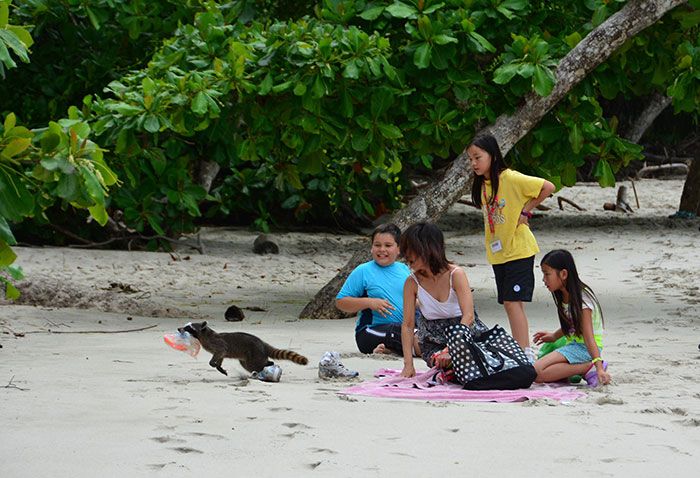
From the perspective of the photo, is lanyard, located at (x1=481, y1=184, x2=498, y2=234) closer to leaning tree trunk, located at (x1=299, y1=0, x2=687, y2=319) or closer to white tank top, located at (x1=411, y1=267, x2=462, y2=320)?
white tank top, located at (x1=411, y1=267, x2=462, y2=320)

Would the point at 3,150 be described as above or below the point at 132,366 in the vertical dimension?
above

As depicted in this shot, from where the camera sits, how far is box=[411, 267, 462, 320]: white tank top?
6117 mm

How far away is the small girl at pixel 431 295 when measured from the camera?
19.4ft

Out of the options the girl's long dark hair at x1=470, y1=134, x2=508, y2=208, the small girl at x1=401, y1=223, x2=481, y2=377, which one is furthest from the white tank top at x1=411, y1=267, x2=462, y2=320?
the girl's long dark hair at x1=470, y1=134, x2=508, y2=208

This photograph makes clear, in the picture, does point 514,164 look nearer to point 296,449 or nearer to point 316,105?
point 316,105

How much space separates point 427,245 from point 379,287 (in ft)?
3.65

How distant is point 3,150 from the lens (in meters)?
4.04

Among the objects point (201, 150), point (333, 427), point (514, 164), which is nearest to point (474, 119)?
point (514, 164)

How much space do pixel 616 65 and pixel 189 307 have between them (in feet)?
13.1

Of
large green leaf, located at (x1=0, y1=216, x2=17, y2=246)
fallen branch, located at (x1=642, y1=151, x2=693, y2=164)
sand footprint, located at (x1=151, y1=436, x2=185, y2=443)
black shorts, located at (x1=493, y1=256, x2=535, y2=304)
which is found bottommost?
sand footprint, located at (x1=151, y1=436, x2=185, y2=443)

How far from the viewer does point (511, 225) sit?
674cm

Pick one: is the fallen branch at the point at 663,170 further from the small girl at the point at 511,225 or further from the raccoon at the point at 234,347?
the raccoon at the point at 234,347

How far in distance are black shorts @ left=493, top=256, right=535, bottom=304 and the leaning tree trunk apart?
2.57 meters

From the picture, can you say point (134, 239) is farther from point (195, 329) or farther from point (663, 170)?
point (663, 170)
